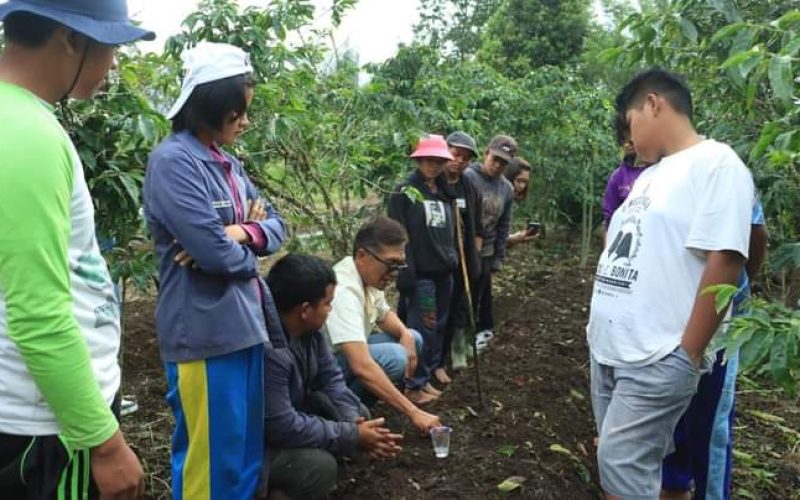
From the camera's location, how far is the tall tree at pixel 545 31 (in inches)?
637

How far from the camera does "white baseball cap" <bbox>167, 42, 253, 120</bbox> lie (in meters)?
2.32

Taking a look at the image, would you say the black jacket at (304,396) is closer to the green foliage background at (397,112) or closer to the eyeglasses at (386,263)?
the eyeglasses at (386,263)

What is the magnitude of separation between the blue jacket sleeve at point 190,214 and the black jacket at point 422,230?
2.47 meters

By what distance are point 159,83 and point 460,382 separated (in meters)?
2.65

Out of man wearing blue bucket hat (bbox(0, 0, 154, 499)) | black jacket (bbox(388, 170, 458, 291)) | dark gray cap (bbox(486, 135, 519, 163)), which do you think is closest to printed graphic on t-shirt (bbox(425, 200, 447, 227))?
black jacket (bbox(388, 170, 458, 291))

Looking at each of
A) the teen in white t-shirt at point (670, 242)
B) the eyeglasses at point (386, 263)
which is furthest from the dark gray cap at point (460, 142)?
the teen in white t-shirt at point (670, 242)

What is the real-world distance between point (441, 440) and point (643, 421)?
115cm

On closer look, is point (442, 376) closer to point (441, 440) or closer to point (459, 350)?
point (459, 350)

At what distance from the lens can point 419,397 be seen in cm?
443

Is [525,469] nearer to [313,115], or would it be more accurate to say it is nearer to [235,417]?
[235,417]

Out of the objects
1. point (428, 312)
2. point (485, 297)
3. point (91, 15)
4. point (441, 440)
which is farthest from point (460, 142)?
point (91, 15)

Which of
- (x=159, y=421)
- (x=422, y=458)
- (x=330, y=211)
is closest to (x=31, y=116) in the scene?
(x=422, y=458)

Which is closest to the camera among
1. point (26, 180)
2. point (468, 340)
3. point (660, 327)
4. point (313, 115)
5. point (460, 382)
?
point (26, 180)

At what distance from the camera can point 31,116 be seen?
132 centimetres
